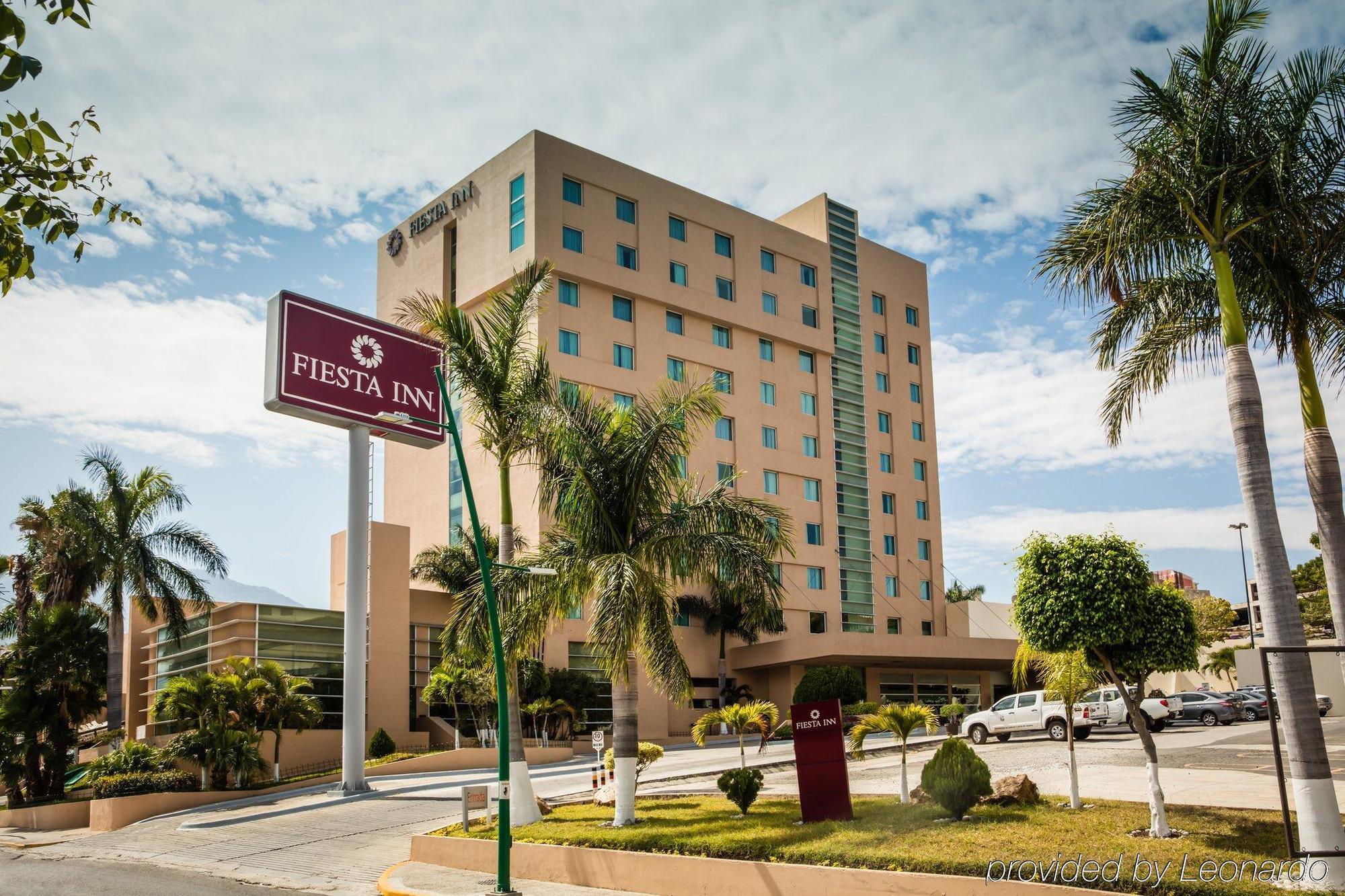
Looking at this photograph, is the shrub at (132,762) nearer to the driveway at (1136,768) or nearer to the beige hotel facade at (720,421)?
the beige hotel facade at (720,421)

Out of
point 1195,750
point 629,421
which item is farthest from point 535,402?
point 1195,750

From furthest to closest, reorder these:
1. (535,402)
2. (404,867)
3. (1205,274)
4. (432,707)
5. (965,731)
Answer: (432,707), (965,731), (535,402), (404,867), (1205,274)

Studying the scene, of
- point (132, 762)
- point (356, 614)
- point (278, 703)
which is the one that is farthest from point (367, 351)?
point (132, 762)

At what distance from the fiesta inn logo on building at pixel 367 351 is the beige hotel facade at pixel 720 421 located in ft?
38.6

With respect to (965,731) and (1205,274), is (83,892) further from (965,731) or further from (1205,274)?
(965,731)

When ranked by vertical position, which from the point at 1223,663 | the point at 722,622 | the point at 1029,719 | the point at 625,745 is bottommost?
the point at 1029,719

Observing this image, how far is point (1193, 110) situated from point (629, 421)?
35.1 ft

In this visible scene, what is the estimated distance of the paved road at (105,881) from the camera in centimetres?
1795

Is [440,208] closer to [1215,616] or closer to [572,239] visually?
[572,239]

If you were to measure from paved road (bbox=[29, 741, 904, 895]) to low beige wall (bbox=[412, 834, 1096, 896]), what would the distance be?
1.64 meters

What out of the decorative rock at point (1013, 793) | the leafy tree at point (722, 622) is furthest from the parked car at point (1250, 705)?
the decorative rock at point (1013, 793)

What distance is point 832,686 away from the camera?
165ft

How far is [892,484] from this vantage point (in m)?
68.2

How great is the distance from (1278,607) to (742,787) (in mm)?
9354
